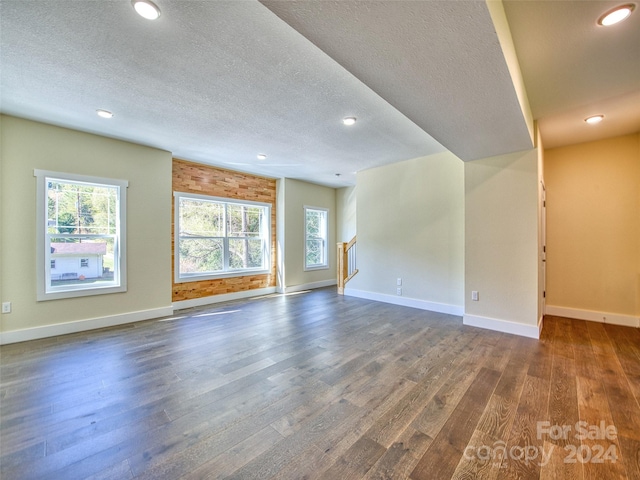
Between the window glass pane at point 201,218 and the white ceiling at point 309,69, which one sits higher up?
the white ceiling at point 309,69

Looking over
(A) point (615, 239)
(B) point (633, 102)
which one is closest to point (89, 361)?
(B) point (633, 102)

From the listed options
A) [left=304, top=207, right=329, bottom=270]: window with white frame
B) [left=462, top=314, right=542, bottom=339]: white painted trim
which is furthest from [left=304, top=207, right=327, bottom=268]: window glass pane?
[left=462, top=314, right=542, bottom=339]: white painted trim

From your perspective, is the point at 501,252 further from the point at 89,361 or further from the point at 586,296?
the point at 89,361

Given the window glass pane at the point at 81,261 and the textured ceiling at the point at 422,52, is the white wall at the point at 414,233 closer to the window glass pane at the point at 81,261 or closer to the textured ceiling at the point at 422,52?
the textured ceiling at the point at 422,52

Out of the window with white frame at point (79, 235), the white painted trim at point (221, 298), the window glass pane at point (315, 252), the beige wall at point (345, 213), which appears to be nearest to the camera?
the window with white frame at point (79, 235)

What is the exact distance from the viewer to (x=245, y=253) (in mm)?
6012

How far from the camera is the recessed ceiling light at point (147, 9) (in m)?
1.63

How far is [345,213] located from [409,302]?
11.1 feet

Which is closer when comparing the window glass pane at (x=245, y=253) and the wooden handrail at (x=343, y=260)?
the window glass pane at (x=245, y=253)

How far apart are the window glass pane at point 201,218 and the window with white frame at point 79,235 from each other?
1.10 meters

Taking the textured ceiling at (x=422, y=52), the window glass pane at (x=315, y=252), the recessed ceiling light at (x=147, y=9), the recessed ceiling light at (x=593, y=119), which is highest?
the recessed ceiling light at (x=147, y=9)

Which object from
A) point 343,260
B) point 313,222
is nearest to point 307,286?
point 343,260

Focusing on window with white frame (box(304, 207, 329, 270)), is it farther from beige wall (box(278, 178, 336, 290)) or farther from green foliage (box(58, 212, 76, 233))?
green foliage (box(58, 212, 76, 233))

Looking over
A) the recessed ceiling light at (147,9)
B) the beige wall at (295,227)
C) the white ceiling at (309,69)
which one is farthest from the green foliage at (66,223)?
the beige wall at (295,227)
